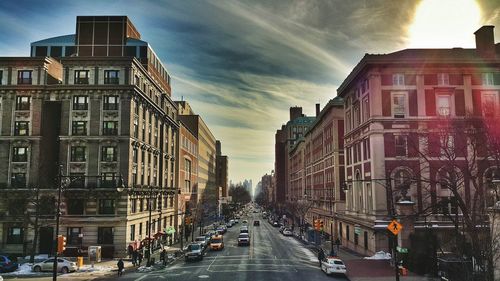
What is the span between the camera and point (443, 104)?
4994 centimetres

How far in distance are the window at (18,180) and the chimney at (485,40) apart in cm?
5914

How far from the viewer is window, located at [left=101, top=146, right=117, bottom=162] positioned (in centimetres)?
5106

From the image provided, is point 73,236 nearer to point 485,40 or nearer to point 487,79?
point 487,79

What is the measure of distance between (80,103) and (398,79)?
38106 mm

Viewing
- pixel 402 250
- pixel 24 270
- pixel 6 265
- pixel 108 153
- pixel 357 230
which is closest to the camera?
pixel 402 250

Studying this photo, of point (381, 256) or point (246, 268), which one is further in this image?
point (381, 256)

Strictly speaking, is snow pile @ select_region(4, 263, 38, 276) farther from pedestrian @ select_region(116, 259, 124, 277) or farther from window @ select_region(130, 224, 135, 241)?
window @ select_region(130, 224, 135, 241)

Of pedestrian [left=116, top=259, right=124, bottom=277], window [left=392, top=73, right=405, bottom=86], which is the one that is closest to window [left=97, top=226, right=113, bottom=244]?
pedestrian [left=116, top=259, right=124, bottom=277]

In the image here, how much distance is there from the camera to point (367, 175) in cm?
5166

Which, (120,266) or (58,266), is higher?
(120,266)

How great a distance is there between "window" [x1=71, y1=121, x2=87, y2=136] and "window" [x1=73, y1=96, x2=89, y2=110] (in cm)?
182

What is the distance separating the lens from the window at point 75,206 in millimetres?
50281

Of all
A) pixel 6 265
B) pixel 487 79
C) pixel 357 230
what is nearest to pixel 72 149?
pixel 6 265

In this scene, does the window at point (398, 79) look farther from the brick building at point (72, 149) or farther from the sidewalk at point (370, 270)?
the brick building at point (72, 149)
